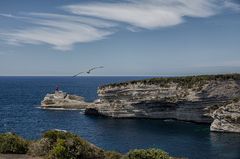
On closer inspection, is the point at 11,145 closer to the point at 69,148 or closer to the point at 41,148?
the point at 41,148

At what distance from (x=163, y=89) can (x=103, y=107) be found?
18386mm

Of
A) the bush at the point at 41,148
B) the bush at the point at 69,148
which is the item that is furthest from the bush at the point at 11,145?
the bush at the point at 69,148

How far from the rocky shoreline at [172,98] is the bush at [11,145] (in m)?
67.2

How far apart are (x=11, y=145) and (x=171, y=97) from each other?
82.4 m

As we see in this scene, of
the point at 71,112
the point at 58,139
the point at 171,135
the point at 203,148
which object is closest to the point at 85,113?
the point at 71,112

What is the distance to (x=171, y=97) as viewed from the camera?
103438mm

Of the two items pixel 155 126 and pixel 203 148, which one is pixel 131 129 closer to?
pixel 155 126

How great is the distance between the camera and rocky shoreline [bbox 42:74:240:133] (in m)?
97.8

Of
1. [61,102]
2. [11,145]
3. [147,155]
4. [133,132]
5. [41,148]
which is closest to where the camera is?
[147,155]

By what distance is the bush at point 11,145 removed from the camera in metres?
23.1

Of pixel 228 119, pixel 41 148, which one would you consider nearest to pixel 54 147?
pixel 41 148

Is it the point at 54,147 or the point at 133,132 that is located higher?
the point at 54,147

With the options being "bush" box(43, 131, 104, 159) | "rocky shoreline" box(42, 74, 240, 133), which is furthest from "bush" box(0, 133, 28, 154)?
"rocky shoreline" box(42, 74, 240, 133)

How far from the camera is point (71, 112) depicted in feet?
405
